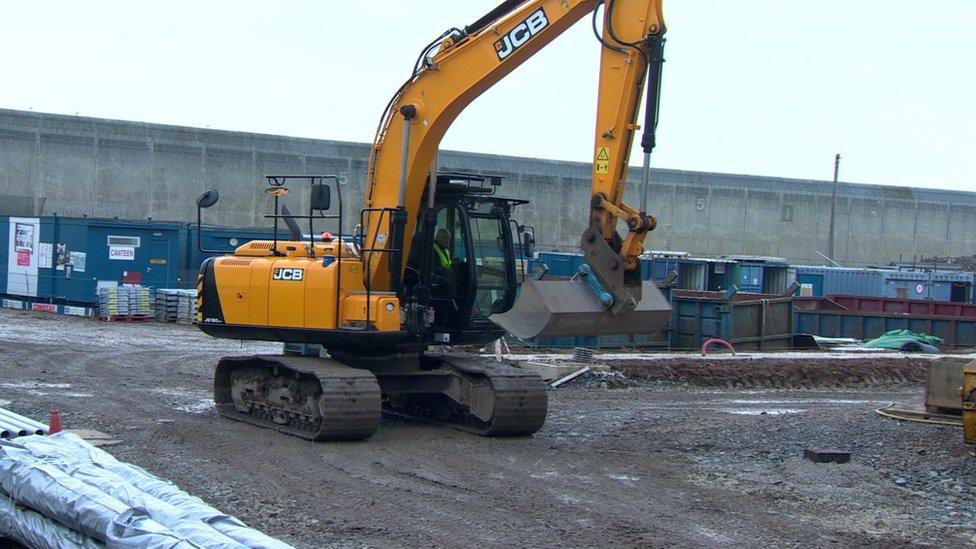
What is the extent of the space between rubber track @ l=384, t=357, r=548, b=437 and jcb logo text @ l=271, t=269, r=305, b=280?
1978 mm

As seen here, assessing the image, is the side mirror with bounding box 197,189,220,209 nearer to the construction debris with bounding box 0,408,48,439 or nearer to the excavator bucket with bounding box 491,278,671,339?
the excavator bucket with bounding box 491,278,671,339

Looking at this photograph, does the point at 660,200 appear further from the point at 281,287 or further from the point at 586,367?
the point at 281,287

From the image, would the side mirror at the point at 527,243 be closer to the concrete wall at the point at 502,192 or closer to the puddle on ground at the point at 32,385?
the puddle on ground at the point at 32,385

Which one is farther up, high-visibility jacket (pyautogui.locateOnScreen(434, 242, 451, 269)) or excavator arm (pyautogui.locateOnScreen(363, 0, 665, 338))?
excavator arm (pyautogui.locateOnScreen(363, 0, 665, 338))

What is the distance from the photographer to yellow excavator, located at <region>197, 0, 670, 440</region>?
10930 millimetres

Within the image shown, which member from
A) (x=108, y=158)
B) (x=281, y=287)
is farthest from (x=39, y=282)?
(x=281, y=287)

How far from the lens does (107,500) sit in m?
6.63

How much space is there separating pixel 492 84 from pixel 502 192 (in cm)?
3792

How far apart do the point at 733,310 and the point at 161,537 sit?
19657 millimetres

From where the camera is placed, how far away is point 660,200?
55.2 meters

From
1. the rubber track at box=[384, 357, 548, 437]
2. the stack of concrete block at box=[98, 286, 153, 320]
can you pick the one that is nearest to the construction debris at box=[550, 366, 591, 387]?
the rubber track at box=[384, 357, 548, 437]

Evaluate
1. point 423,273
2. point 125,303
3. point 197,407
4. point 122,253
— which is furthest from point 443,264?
point 122,253

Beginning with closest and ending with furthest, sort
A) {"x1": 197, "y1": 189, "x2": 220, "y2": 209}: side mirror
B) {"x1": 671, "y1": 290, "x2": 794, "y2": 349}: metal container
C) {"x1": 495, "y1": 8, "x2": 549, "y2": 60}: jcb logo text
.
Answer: {"x1": 495, "y1": 8, "x2": 549, "y2": 60}: jcb logo text → {"x1": 197, "y1": 189, "x2": 220, "y2": 209}: side mirror → {"x1": 671, "y1": 290, "x2": 794, "y2": 349}: metal container

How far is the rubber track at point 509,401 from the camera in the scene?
480 inches
